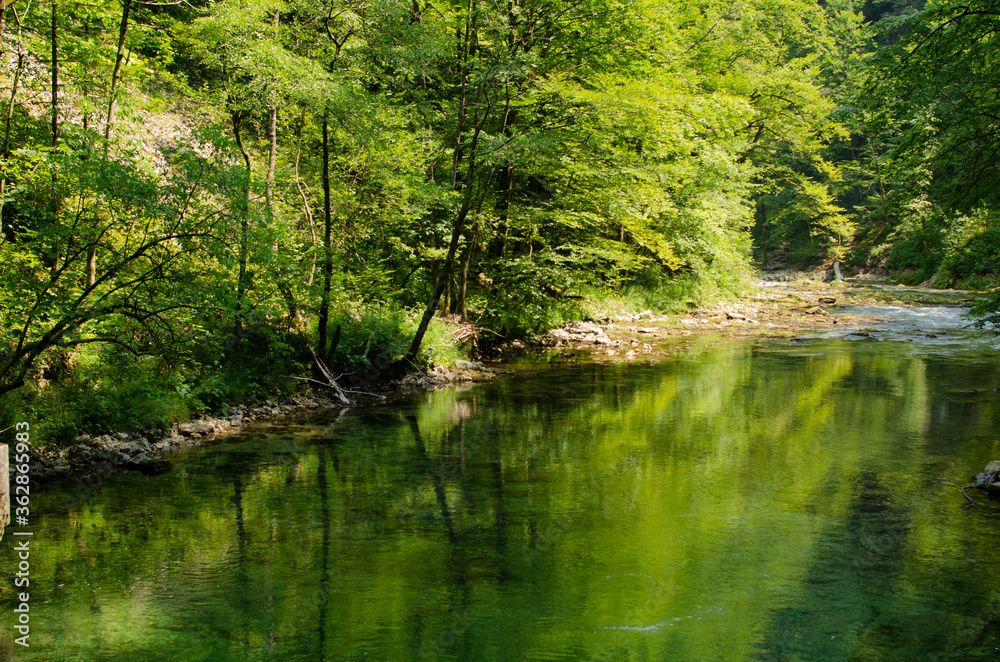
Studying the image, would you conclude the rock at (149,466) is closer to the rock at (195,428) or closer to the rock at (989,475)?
the rock at (195,428)

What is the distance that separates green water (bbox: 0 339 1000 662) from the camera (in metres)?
4.58

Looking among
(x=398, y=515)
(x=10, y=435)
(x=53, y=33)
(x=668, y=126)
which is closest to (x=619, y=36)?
(x=668, y=126)

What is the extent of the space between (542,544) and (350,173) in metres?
10.3

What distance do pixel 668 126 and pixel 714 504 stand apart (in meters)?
12.2

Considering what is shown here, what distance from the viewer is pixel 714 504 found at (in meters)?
7.11

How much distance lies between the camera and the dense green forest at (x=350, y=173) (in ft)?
24.5

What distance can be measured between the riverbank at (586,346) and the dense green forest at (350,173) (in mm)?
431

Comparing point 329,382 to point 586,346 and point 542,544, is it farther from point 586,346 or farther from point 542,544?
point 586,346

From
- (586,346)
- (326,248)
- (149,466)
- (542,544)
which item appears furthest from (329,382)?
(586,346)

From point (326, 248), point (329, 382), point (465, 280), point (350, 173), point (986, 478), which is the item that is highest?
point (350, 173)

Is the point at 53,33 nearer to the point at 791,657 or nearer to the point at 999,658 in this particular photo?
the point at 791,657

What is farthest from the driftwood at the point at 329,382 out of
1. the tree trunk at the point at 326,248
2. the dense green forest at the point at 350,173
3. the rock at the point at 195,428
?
the rock at the point at 195,428

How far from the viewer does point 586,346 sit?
18.6 meters

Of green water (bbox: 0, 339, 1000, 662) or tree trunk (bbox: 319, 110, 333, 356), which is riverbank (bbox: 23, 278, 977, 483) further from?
tree trunk (bbox: 319, 110, 333, 356)
